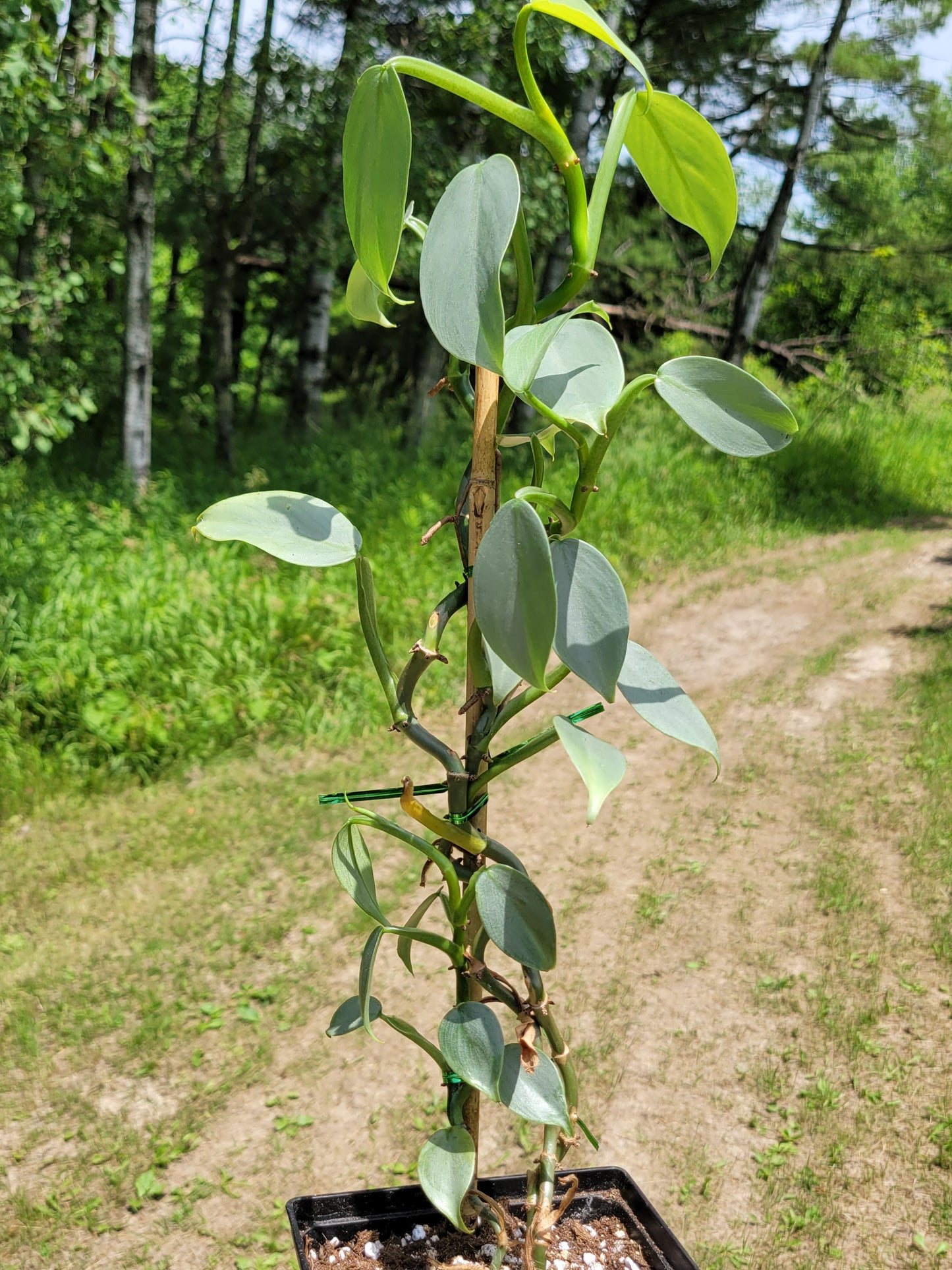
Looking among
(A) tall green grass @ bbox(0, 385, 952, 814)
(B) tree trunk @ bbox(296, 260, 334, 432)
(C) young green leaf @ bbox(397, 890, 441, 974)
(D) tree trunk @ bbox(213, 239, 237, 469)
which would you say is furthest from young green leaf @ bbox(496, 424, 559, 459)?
(B) tree trunk @ bbox(296, 260, 334, 432)

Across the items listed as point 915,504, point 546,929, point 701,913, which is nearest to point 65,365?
point 701,913

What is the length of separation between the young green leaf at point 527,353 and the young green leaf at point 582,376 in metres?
0.09

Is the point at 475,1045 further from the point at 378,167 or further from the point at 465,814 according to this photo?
the point at 378,167

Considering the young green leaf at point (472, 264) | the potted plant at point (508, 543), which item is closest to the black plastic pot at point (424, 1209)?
the potted plant at point (508, 543)

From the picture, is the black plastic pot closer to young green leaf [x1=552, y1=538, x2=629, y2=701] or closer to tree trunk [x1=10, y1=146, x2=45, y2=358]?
young green leaf [x1=552, y1=538, x2=629, y2=701]

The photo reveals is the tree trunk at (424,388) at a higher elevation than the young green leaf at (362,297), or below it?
below

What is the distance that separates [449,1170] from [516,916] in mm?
297

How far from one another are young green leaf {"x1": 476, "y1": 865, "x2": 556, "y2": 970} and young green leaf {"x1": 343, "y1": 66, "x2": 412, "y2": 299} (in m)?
0.50

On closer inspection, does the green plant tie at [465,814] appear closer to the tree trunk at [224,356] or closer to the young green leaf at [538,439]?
the young green leaf at [538,439]

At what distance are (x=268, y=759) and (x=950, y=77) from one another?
27.5 feet

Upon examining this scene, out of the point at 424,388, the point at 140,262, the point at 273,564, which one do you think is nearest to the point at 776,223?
the point at 424,388

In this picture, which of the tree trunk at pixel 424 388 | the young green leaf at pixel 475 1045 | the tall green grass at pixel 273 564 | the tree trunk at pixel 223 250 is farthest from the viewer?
the tree trunk at pixel 424 388

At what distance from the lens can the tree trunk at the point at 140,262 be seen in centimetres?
483

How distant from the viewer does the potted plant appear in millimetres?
661
